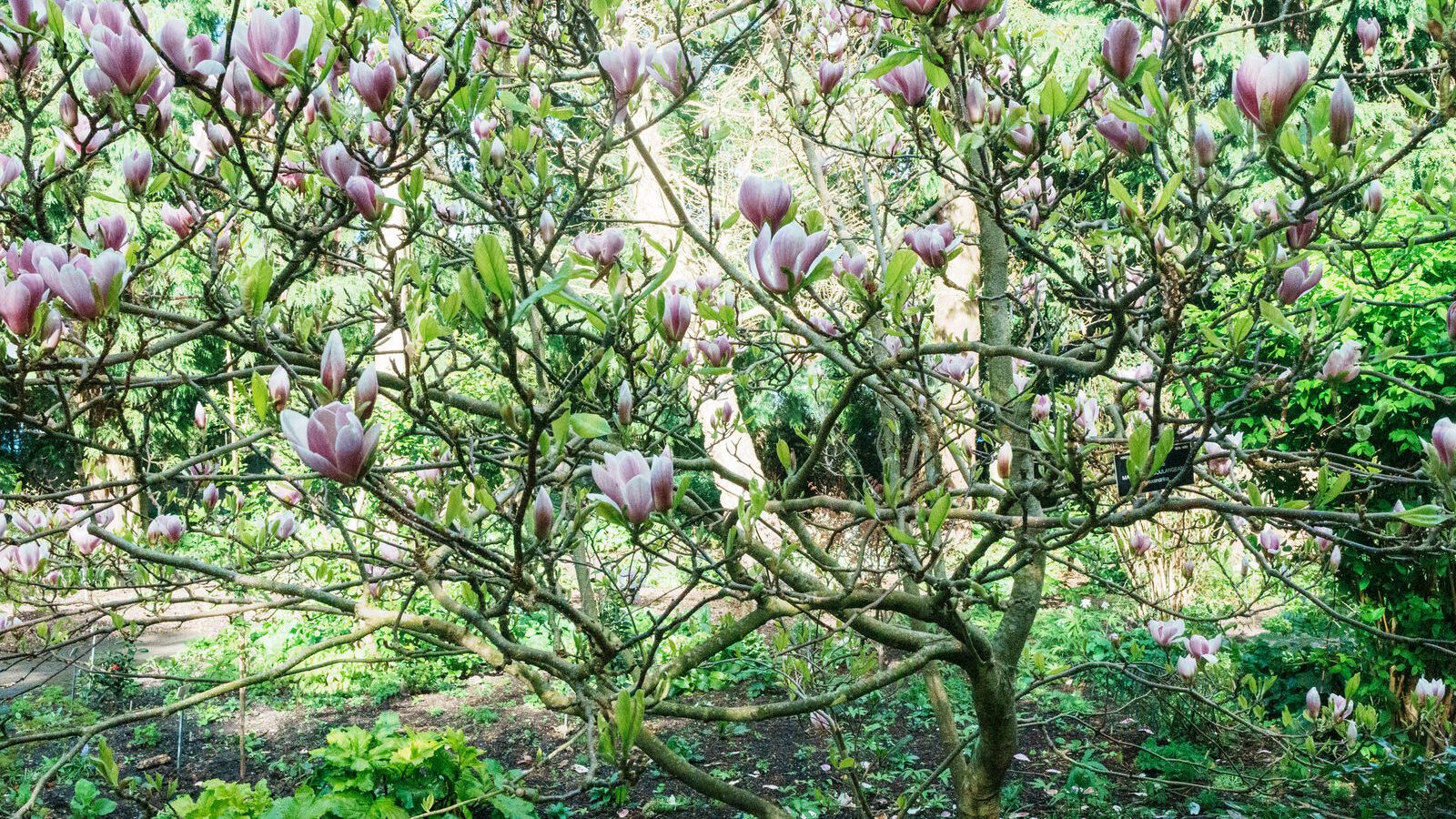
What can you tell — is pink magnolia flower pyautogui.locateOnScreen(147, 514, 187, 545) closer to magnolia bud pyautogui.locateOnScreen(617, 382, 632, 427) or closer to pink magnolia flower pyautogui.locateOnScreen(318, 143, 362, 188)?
pink magnolia flower pyautogui.locateOnScreen(318, 143, 362, 188)

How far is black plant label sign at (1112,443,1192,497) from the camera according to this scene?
116cm

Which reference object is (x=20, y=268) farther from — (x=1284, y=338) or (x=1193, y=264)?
(x=1284, y=338)

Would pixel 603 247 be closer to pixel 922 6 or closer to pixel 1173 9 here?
pixel 922 6

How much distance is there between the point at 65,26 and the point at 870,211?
1.64 m

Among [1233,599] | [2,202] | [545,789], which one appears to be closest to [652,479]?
[2,202]

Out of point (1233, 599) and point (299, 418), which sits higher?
point (1233, 599)

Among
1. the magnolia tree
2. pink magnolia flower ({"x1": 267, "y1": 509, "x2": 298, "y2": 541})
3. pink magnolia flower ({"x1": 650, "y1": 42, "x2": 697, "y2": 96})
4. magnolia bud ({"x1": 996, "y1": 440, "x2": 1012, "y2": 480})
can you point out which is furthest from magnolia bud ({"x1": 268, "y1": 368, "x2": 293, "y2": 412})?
magnolia bud ({"x1": 996, "y1": 440, "x2": 1012, "y2": 480})

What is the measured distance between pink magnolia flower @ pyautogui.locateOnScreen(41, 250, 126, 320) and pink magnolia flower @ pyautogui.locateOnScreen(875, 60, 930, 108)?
1.08 meters

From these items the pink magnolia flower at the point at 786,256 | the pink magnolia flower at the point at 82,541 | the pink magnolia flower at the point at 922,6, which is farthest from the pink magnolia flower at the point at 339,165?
the pink magnolia flower at the point at 82,541

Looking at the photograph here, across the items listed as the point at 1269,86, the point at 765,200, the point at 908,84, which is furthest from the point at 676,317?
the point at 1269,86

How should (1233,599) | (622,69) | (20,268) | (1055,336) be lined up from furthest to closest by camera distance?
(1233,599) < (1055,336) < (622,69) < (20,268)

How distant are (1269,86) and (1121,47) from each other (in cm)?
24

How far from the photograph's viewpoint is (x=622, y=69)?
1449 mm

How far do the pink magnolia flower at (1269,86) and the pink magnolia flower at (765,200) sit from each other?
19.8 inches
